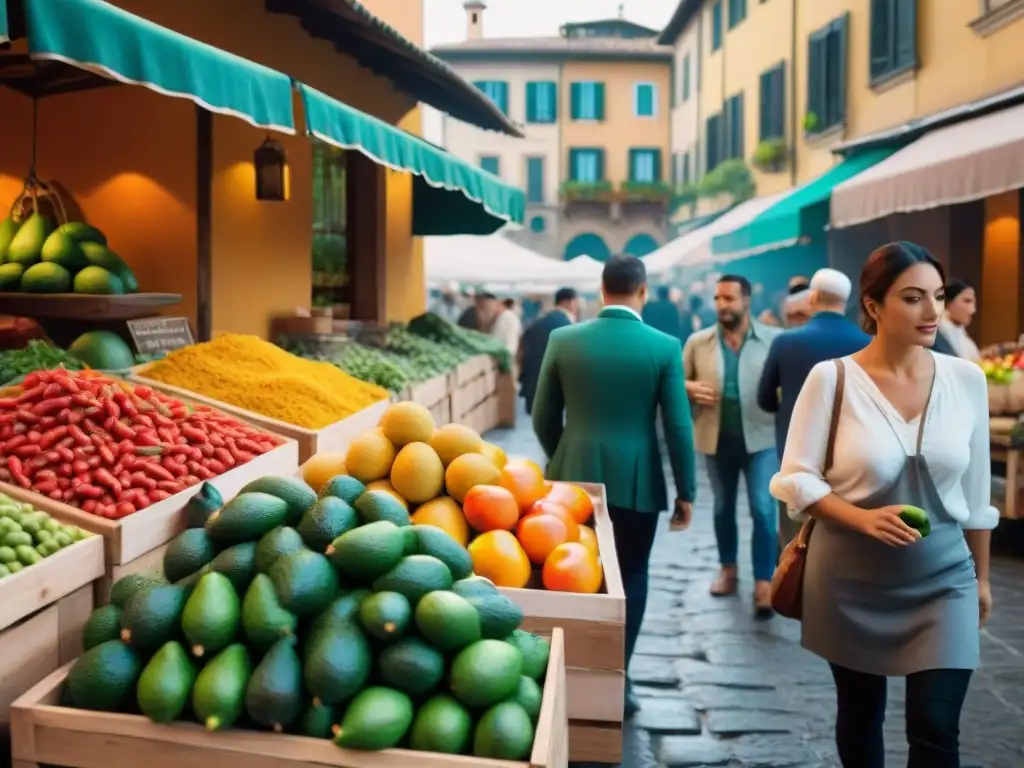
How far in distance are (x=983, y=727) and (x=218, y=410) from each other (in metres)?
3.56

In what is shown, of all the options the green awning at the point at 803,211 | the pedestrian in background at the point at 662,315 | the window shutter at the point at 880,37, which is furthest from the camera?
the window shutter at the point at 880,37

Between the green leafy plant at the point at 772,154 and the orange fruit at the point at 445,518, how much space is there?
18878mm

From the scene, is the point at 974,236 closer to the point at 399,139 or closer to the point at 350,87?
the point at 350,87

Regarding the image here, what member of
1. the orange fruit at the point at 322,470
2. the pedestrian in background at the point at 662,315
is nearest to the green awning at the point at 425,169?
the pedestrian in background at the point at 662,315

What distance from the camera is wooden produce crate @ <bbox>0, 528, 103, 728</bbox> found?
108 inches

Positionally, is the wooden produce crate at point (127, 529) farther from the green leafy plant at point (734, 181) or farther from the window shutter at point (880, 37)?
the green leafy plant at point (734, 181)

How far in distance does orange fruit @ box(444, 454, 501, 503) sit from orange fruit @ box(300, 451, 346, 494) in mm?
409

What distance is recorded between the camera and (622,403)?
14.8 ft

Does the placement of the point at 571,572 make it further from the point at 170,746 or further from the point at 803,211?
the point at 803,211

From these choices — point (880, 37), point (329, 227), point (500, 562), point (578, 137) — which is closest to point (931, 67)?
point (880, 37)

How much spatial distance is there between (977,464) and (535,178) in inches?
1570

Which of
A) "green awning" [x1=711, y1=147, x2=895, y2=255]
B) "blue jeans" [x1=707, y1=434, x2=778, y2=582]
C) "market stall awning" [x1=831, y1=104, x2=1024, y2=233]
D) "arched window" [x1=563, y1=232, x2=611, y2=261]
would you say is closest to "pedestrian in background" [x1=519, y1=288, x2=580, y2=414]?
"market stall awning" [x1=831, y1=104, x2=1024, y2=233]

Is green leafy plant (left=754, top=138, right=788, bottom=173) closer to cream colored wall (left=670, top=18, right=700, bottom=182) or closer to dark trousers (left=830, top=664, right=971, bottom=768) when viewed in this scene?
→ cream colored wall (left=670, top=18, right=700, bottom=182)

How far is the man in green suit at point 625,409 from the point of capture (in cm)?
451
